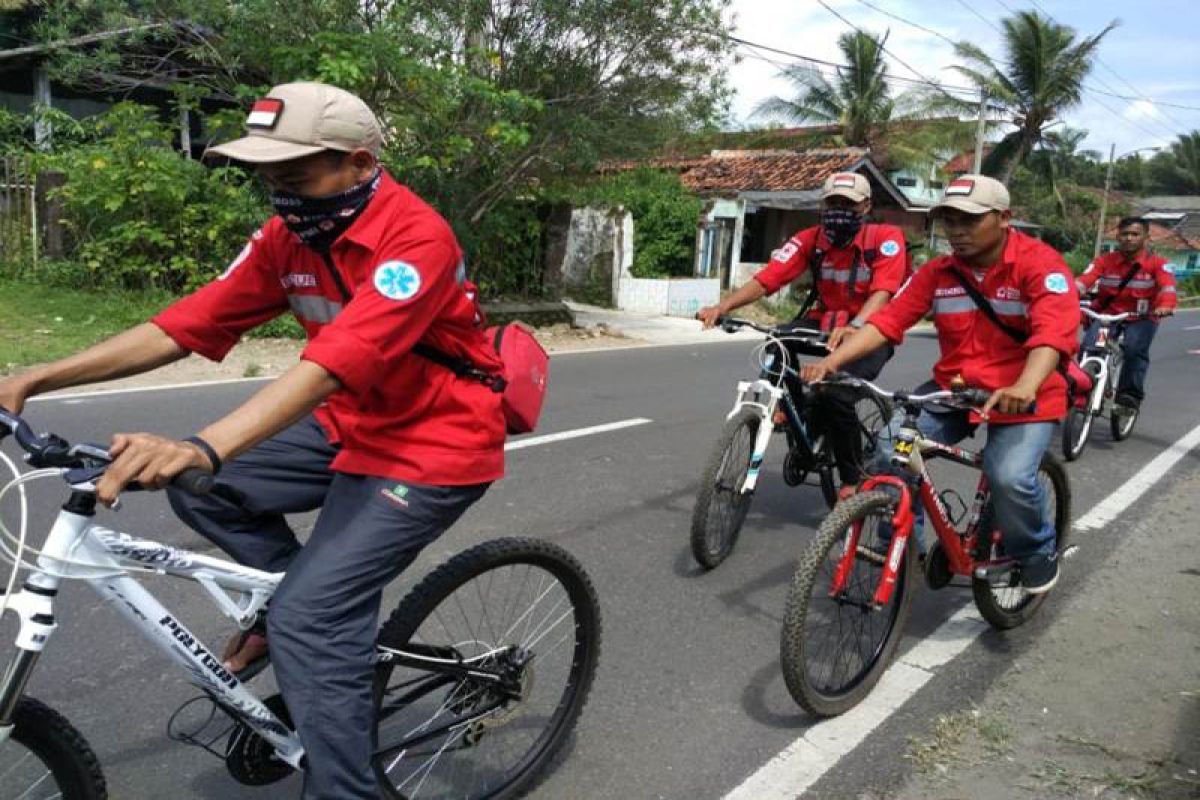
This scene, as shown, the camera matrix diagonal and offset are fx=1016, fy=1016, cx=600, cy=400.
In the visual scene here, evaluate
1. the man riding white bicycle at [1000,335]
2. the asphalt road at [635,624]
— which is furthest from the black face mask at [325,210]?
the man riding white bicycle at [1000,335]

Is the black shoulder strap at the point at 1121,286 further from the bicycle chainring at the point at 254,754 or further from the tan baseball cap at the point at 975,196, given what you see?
the bicycle chainring at the point at 254,754

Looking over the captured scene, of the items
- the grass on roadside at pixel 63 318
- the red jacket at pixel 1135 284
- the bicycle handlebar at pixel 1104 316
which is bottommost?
the grass on roadside at pixel 63 318

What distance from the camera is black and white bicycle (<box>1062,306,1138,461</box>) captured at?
785 cm

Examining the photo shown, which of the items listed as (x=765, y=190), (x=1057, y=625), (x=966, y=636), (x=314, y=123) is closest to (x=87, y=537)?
(x=314, y=123)

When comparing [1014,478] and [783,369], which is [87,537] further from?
[783,369]

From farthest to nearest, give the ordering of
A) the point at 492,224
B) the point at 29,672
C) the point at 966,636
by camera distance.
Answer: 1. the point at 492,224
2. the point at 966,636
3. the point at 29,672

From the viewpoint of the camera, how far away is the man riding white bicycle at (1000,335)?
3836 millimetres

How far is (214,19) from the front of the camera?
12.2 meters

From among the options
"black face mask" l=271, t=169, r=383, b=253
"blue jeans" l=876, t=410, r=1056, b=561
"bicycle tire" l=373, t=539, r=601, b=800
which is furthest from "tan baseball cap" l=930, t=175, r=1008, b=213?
"black face mask" l=271, t=169, r=383, b=253

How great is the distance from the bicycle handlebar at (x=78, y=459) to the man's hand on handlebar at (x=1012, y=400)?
8.56 feet

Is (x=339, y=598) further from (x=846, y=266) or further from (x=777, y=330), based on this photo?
(x=846, y=266)

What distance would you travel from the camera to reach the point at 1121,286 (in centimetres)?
881

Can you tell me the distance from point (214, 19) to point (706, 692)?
37.3 feet

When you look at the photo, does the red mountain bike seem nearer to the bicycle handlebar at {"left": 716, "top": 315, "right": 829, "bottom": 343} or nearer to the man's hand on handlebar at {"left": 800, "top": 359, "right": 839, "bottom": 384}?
the man's hand on handlebar at {"left": 800, "top": 359, "right": 839, "bottom": 384}
